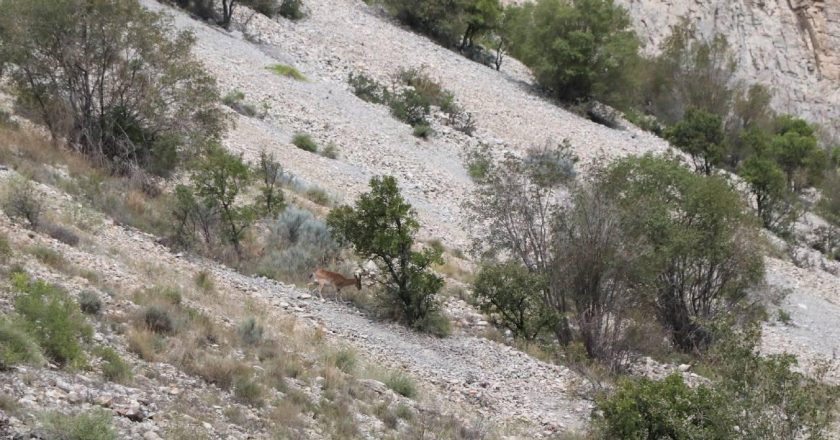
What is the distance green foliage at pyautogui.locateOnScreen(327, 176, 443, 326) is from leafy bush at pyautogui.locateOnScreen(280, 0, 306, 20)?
18.5 m

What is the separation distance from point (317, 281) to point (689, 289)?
279 inches

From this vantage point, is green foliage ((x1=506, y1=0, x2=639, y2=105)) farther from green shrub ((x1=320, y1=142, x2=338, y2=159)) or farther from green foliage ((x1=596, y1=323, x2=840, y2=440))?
green foliage ((x1=596, y1=323, x2=840, y2=440))

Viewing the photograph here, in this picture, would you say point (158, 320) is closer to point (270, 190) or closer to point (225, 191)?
point (225, 191)

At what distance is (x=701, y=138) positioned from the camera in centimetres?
3294

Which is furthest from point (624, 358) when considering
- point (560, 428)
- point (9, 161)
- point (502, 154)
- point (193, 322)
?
point (502, 154)

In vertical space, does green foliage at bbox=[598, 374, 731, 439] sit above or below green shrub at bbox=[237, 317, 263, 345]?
above

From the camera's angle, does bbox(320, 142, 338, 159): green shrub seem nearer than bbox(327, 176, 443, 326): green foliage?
No

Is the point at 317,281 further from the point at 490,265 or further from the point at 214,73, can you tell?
the point at 214,73

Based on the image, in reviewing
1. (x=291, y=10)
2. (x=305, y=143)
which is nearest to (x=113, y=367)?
(x=305, y=143)

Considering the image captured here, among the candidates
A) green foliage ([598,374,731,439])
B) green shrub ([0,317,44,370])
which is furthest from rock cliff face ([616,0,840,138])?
green shrub ([0,317,44,370])

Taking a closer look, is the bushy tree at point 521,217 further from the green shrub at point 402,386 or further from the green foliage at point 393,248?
the green shrub at point 402,386

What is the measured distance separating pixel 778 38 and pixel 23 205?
4405cm

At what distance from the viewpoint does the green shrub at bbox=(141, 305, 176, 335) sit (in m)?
9.05

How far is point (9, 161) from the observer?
1350 cm
